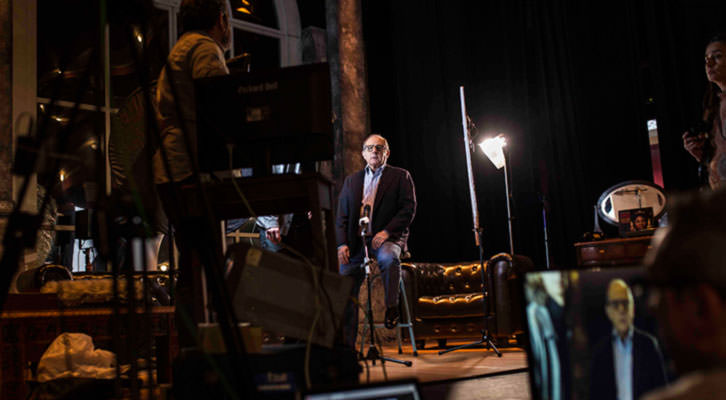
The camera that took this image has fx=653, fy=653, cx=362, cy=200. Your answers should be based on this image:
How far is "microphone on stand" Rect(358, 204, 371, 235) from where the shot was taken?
4.70 m

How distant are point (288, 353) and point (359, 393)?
2.12 ft

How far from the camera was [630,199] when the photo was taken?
5.95 meters

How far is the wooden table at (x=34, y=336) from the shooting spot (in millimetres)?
3410

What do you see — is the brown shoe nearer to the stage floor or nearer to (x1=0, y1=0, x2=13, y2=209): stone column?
the stage floor

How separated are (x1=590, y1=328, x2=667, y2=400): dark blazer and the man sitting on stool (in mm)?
3339

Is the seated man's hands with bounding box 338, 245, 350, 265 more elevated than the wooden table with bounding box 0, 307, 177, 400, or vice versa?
the seated man's hands with bounding box 338, 245, 350, 265

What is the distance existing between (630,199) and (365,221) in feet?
8.97

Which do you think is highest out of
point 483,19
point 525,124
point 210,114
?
point 483,19

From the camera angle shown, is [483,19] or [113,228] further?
[483,19]

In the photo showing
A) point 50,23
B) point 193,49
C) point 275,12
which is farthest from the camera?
point 275,12

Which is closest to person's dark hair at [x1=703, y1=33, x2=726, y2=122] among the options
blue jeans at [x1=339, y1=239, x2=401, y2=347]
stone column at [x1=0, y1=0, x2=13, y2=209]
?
blue jeans at [x1=339, y1=239, x2=401, y2=347]

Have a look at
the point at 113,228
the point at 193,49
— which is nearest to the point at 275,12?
the point at 193,49

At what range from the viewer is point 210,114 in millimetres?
→ 2283

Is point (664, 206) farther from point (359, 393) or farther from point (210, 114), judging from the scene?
point (359, 393)
